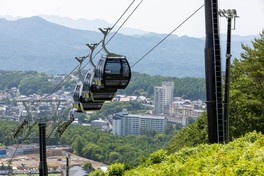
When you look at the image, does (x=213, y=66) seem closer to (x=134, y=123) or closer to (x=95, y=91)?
A: (x=95, y=91)

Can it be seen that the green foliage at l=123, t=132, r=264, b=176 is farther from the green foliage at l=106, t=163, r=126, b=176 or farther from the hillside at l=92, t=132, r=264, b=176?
the green foliage at l=106, t=163, r=126, b=176

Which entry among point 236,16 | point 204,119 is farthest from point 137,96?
point 236,16

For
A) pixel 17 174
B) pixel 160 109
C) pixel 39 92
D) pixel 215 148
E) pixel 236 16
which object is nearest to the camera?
pixel 215 148

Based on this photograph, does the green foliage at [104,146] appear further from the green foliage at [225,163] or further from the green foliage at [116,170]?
the green foliage at [225,163]

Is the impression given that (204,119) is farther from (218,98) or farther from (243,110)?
(218,98)

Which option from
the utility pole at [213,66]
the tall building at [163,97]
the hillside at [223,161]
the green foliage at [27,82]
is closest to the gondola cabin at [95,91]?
the hillside at [223,161]

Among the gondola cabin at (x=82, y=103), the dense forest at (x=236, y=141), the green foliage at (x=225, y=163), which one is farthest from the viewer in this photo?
the gondola cabin at (x=82, y=103)
